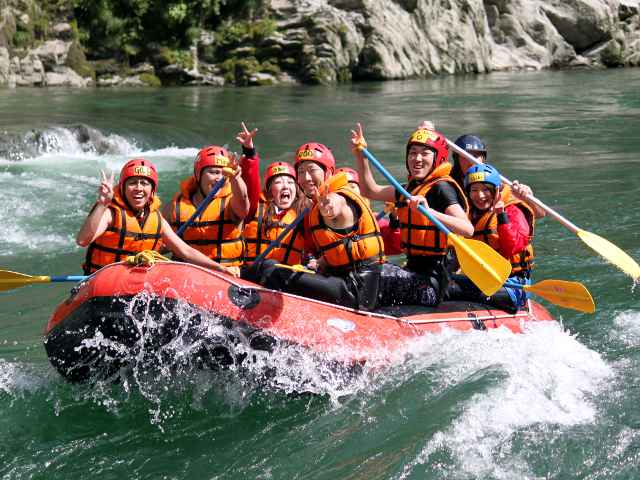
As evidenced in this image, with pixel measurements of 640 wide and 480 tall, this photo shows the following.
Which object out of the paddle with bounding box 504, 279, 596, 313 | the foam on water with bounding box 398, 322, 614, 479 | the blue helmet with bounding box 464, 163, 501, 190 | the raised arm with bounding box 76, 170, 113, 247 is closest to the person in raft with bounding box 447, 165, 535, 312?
the blue helmet with bounding box 464, 163, 501, 190

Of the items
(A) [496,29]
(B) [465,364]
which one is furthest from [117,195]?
(A) [496,29]

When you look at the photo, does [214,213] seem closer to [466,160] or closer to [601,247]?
[466,160]

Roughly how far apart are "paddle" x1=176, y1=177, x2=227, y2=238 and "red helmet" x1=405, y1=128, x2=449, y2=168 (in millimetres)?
1231

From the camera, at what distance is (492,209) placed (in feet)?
18.5

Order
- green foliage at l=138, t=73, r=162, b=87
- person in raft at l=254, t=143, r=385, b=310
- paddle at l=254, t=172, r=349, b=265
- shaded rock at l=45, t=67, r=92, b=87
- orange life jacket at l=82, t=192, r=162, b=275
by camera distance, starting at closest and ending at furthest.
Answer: paddle at l=254, t=172, r=349, b=265, person in raft at l=254, t=143, r=385, b=310, orange life jacket at l=82, t=192, r=162, b=275, shaded rock at l=45, t=67, r=92, b=87, green foliage at l=138, t=73, r=162, b=87

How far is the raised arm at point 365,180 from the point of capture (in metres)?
5.52

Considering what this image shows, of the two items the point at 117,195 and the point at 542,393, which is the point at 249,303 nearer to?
the point at 117,195

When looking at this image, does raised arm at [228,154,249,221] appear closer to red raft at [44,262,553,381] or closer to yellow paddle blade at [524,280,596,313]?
red raft at [44,262,553,381]

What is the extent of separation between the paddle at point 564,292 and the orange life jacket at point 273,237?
1483 millimetres

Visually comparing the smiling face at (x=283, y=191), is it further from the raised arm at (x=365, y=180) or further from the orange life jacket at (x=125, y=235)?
the orange life jacket at (x=125, y=235)

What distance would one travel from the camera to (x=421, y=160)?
528 centimetres

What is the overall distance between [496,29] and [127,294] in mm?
31371

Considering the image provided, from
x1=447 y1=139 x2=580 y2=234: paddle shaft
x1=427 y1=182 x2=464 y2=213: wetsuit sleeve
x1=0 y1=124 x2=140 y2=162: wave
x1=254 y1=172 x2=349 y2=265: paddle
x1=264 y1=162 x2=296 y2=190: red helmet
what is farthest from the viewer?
x1=0 y1=124 x2=140 y2=162: wave

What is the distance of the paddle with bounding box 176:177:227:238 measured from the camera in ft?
17.4
